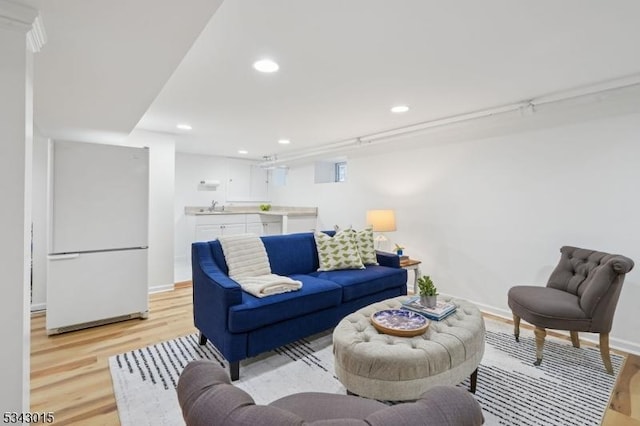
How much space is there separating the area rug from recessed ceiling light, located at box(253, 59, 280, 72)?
2248 mm

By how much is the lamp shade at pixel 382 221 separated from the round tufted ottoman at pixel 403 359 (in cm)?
226

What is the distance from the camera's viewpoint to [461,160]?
3.94m

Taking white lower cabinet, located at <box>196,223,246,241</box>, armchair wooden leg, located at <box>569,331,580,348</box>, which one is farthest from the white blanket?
white lower cabinet, located at <box>196,223,246,241</box>

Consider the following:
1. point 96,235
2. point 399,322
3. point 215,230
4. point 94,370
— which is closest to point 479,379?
point 399,322

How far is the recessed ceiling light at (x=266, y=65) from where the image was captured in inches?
86.9

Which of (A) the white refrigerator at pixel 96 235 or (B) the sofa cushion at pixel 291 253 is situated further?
(B) the sofa cushion at pixel 291 253

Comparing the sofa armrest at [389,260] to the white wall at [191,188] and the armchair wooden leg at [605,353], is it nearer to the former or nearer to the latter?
the armchair wooden leg at [605,353]

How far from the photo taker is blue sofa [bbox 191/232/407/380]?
2.25m

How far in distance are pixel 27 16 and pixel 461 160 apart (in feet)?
13.1

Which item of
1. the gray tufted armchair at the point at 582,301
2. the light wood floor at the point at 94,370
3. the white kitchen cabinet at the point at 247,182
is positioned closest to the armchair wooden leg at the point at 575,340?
the gray tufted armchair at the point at 582,301

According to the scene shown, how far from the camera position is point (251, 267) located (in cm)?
290

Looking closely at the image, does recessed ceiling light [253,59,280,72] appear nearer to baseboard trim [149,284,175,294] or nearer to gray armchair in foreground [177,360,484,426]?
gray armchair in foreground [177,360,484,426]

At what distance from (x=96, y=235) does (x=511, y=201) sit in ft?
14.4

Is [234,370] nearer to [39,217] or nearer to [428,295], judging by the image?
[428,295]
